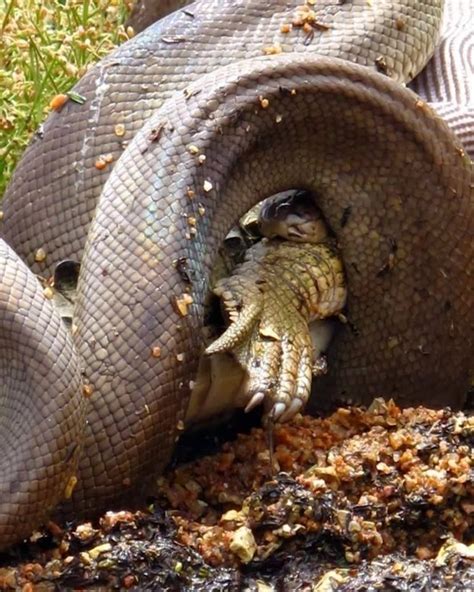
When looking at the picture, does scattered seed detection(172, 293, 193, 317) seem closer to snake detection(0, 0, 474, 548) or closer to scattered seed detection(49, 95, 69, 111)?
snake detection(0, 0, 474, 548)

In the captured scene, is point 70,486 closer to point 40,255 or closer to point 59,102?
point 40,255

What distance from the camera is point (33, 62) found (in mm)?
4879

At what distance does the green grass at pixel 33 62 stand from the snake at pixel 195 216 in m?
0.39

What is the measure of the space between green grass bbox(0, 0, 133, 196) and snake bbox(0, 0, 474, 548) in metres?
0.39

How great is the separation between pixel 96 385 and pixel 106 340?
0.47ft

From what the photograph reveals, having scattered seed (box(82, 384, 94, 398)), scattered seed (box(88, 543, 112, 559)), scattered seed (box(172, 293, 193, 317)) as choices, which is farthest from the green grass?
scattered seed (box(88, 543, 112, 559))

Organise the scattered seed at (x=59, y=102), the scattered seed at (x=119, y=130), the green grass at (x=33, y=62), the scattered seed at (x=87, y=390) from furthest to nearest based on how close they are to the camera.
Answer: the green grass at (x=33, y=62) → the scattered seed at (x=59, y=102) → the scattered seed at (x=119, y=130) → the scattered seed at (x=87, y=390)

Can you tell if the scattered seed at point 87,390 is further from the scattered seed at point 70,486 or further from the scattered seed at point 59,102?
the scattered seed at point 59,102

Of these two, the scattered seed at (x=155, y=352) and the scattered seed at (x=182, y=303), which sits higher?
the scattered seed at (x=182, y=303)

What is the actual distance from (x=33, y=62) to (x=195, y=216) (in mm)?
1500

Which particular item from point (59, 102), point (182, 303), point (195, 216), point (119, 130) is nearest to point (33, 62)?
point (59, 102)

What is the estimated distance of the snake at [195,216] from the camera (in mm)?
3127

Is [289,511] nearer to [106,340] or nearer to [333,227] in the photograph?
[106,340]

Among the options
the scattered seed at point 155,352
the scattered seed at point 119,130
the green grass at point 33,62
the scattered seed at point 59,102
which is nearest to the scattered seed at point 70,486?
the scattered seed at point 155,352
